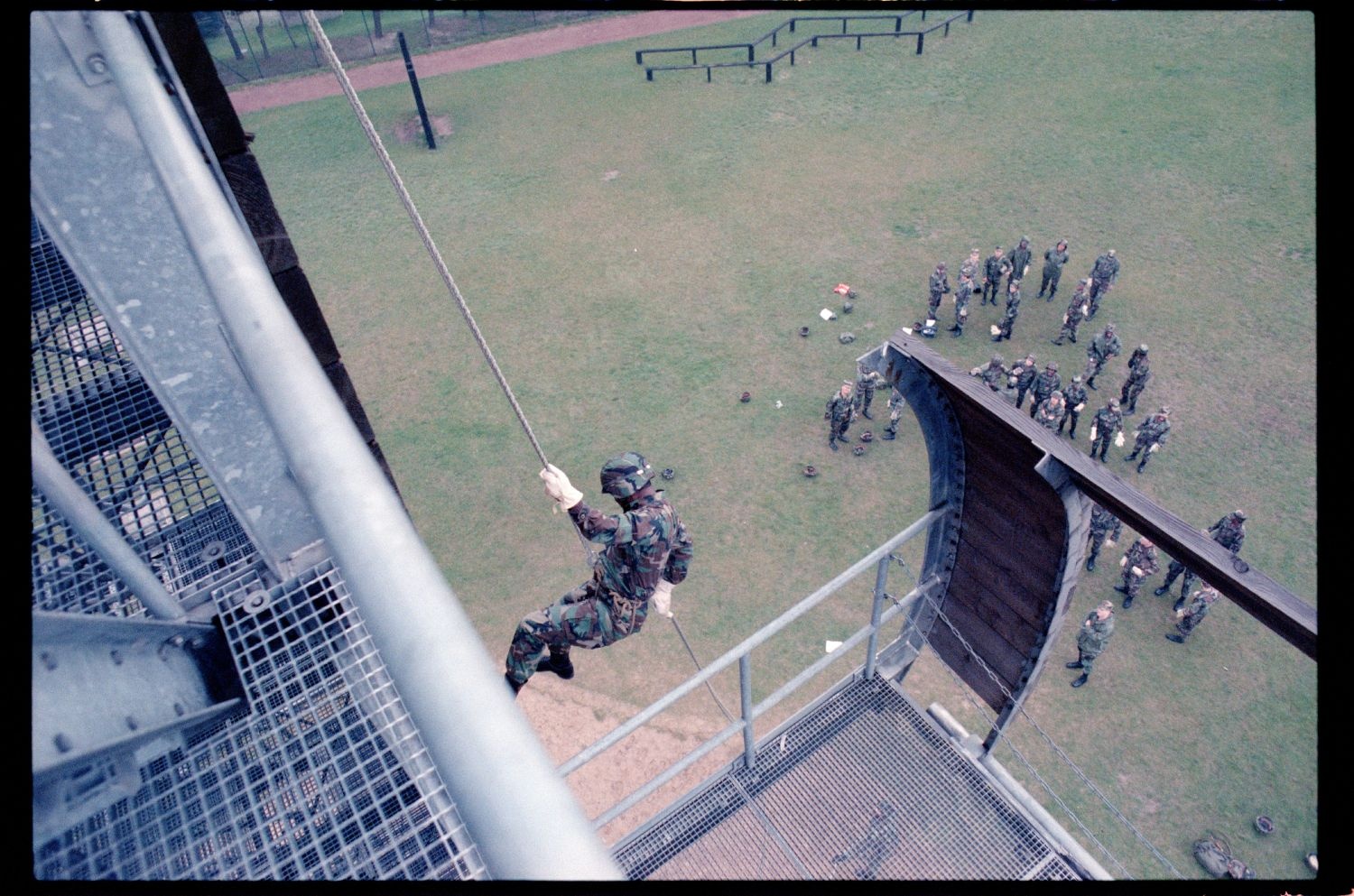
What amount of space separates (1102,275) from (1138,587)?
254 inches

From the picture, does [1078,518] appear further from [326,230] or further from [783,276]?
[326,230]

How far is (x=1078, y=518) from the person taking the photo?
182 inches

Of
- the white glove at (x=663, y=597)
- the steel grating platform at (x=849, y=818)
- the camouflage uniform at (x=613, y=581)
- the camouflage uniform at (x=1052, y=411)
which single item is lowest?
the camouflage uniform at (x=1052, y=411)

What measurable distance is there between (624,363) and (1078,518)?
33.4 ft

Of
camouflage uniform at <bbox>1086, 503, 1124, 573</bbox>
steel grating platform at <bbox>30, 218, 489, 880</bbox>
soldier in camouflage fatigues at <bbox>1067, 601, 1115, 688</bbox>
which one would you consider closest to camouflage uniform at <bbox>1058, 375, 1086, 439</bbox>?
camouflage uniform at <bbox>1086, 503, 1124, 573</bbox>

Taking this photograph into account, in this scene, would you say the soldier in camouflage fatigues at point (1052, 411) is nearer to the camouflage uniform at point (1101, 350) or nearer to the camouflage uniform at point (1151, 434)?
the camouflage uniform at point (1151, 434)

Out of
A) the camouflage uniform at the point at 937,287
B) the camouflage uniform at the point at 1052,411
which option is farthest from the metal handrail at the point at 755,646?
the camouflage uniform at the point at 937,287

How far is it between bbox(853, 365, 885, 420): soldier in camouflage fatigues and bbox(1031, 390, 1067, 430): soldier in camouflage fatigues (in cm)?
242

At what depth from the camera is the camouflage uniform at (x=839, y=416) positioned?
39.1ft

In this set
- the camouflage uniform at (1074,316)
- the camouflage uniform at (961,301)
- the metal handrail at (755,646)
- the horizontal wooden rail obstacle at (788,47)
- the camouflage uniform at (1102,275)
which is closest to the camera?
the metal handrail at (755,646)

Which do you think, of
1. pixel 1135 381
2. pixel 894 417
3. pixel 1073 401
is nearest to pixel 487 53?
pixel 894 417

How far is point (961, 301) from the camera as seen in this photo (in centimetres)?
1384

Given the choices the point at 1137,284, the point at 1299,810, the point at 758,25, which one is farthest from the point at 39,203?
the point at 758,25

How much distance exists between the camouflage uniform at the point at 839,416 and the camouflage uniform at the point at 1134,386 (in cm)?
432
